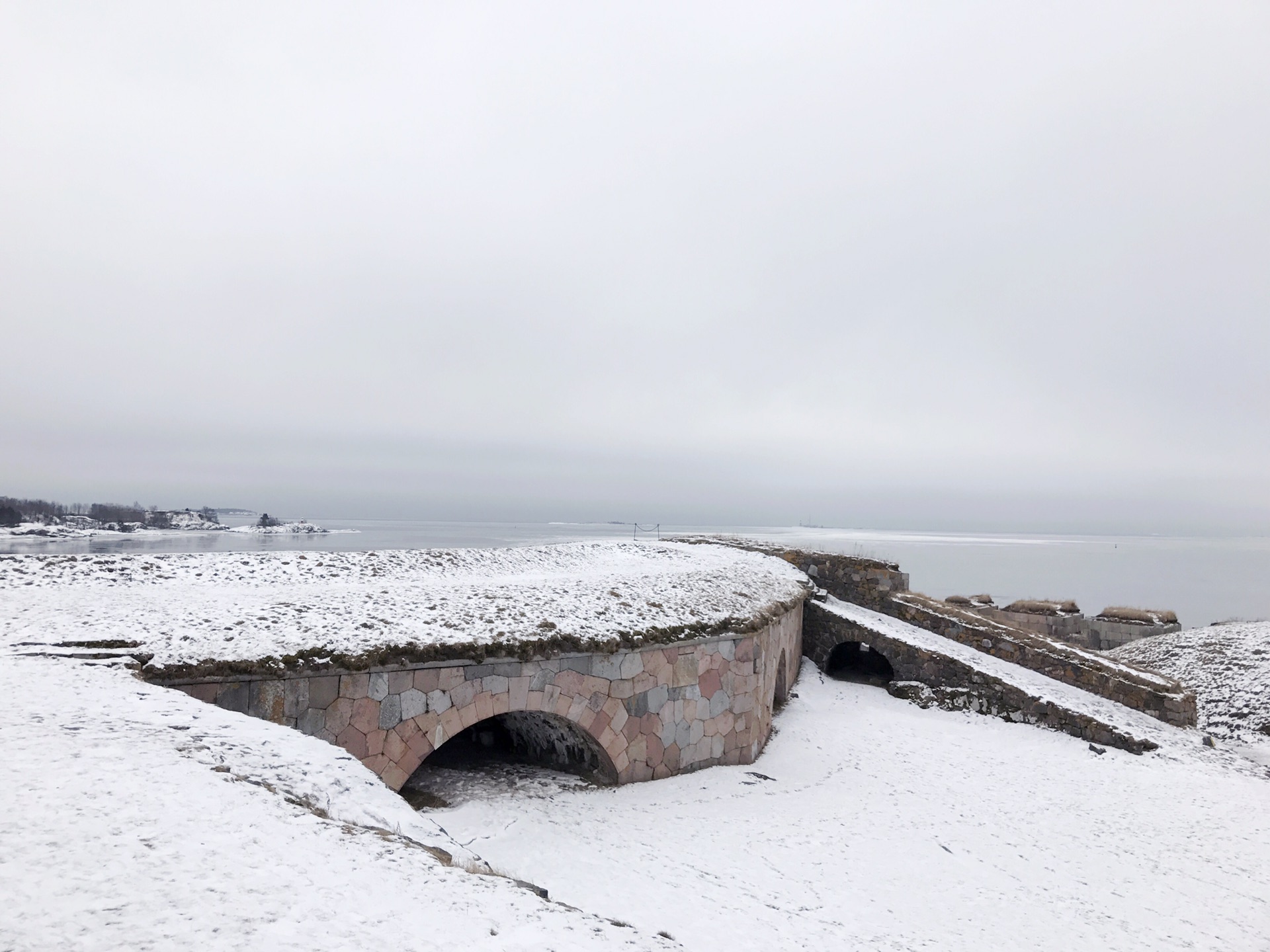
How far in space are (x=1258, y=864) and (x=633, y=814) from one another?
786 centimetres

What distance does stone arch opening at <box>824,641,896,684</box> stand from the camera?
54.4ft

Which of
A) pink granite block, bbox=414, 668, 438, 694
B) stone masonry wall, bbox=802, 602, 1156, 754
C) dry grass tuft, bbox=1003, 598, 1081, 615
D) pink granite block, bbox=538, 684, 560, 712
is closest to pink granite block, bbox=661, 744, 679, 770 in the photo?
pink granite block, bbox=538, 684, 560, 712

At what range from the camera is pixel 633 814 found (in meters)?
7.59

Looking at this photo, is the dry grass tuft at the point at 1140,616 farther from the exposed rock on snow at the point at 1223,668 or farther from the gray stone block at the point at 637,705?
the gray stone block at the point at 637,705

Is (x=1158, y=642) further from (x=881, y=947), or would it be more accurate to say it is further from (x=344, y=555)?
(x=344, y=555)

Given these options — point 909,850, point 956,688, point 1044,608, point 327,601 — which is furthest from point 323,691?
point 1044,608

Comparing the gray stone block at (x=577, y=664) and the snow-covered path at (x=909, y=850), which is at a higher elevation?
the gray stone block at (x=577, y=664)

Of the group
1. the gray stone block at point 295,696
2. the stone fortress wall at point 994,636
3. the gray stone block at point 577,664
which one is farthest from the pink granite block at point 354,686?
the stone fortress wall at point 994,636

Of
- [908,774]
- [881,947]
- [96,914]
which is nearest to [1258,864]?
[908,774]

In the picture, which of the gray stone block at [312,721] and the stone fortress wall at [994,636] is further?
the stone fortress wall at [994,636]

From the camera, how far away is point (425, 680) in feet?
23.3

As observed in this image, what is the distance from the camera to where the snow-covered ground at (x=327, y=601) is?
662 cm

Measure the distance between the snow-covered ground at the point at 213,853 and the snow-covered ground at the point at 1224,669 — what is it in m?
15.7

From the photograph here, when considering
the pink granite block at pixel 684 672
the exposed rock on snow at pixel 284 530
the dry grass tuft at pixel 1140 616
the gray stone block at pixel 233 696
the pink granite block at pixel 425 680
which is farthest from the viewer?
the exposed rock on snow at pixel 284 530
